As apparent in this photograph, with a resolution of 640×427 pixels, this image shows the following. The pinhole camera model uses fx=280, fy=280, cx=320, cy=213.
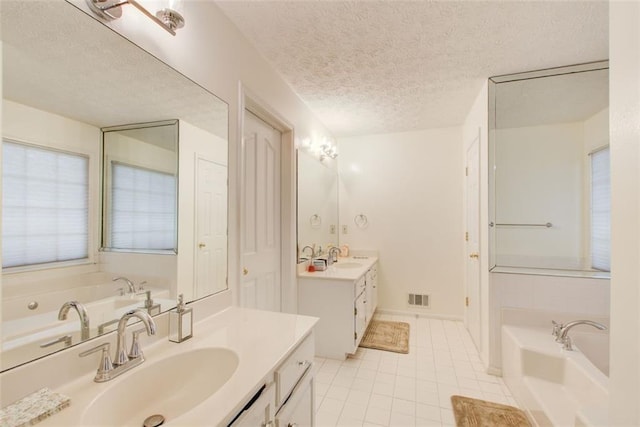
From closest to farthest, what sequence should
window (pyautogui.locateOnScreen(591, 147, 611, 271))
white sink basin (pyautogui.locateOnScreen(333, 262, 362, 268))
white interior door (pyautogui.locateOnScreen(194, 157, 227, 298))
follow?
1. white interior door (pyautogui.locateOnScreen(194, 157, 227, 298))
2. window (pyautogui.locateOnScreen(591, 147, 611, 271))
3. white sink basin (pyautogui.locateOnScreen(333, 262, 362, 268))

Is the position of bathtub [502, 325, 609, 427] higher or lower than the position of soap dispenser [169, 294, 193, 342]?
lower

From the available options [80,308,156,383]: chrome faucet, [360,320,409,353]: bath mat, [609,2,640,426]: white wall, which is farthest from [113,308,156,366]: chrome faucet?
[360,320,409,353]: bath mat

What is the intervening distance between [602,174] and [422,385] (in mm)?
2465

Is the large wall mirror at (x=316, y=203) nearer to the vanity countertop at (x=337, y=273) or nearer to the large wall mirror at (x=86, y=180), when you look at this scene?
the vanity countertop at (x=337, y=273)

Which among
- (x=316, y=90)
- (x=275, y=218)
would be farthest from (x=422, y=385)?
(x=316, y=90)

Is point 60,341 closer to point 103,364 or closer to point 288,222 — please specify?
point 103,364

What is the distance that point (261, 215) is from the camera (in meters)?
2.28

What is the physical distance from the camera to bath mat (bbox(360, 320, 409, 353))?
9.11 feet

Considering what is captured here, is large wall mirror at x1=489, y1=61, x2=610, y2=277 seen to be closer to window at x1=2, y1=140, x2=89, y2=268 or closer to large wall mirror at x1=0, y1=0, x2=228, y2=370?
large wall mirror at x1=0, y1=0, x2=228, y2=370

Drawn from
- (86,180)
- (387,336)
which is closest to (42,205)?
(86,180)

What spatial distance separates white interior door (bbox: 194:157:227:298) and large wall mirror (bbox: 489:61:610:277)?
7.19 ft

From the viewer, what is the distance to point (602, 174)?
253 cm

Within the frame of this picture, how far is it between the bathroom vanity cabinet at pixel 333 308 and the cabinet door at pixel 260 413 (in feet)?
5.13

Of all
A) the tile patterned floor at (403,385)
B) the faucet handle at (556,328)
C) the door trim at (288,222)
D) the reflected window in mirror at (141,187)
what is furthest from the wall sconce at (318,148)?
the faucet handle at (556,328)
